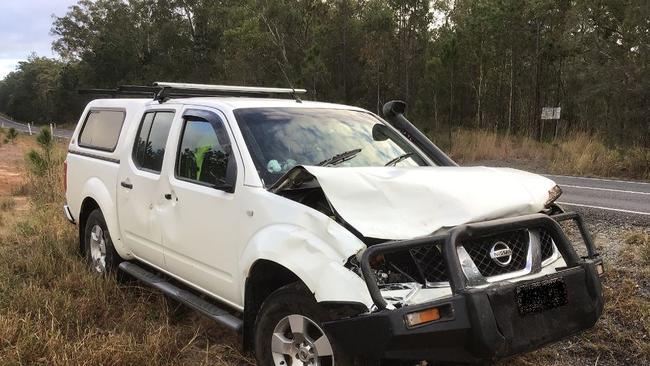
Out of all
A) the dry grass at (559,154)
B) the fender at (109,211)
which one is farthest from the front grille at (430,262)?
the dry grass at (559,154)

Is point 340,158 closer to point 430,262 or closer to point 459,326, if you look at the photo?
point 430,262

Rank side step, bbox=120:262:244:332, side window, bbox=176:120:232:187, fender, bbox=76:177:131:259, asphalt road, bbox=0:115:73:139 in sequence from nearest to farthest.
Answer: side step, bbox=120:262:244:332
side window, bbox=176:120:232:187
fender, bbox=76:177:131:259
asphalt road, bbox=0:115:73:139

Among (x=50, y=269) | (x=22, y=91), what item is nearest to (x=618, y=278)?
(x=50, y=269)

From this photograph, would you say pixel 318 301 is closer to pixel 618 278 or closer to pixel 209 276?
pixel 209 276

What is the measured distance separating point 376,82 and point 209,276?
26.2 metres

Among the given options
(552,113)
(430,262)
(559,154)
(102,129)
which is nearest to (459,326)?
(430,262)

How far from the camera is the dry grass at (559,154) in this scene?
1572cm

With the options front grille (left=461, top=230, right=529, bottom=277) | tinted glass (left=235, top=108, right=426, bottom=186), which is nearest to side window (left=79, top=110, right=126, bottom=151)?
tinted glass (left=235, top=108, right=426, bottom=186)

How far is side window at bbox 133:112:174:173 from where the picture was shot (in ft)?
15.3

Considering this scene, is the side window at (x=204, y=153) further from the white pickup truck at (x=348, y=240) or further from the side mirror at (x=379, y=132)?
the side mirror at (x=379, y=132)

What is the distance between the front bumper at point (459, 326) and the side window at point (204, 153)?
5.02ft

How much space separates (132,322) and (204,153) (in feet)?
4.76

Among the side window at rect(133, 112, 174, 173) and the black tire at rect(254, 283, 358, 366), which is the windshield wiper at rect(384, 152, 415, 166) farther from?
the side window at rect(133, 112, 174, 173)

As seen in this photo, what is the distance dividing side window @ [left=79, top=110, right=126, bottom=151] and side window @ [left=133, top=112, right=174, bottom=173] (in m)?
0.48
